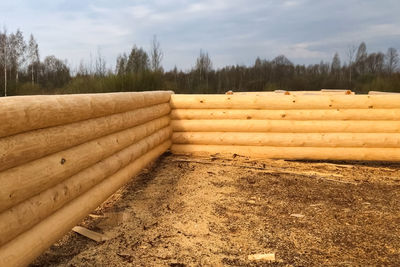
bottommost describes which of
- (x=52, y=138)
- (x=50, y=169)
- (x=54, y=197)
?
(x=54, y=197)

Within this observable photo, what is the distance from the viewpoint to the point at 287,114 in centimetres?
606

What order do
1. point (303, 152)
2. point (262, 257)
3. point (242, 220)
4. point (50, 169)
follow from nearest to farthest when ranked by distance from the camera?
point (50, 169) → point (262, 257) → point (242, 220) → point (303, 152)

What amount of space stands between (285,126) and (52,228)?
15.1 feet

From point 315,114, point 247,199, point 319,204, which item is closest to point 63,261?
point 247,199

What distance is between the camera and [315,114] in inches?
236

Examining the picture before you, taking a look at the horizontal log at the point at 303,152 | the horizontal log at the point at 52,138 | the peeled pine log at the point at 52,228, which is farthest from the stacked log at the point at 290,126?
the peeled pine log at the point at 52,228

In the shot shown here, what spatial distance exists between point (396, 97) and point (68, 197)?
18.9 ft

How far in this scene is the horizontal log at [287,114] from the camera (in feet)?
19.3

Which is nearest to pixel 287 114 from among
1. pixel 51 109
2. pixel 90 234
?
pixel 90 234

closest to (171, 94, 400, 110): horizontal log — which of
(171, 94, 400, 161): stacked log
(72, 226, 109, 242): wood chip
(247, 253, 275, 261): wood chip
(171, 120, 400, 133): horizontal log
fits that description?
(171, 94, 400, 161): stacked log

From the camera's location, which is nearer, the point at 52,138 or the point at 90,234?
the point at 52,138

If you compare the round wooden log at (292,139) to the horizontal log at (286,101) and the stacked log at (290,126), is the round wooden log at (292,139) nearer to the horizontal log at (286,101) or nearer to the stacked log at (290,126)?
the stacked log at (290,126)

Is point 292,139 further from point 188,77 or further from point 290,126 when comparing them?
point 188,77

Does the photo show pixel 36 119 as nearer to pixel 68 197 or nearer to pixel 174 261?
pixel 68 197
